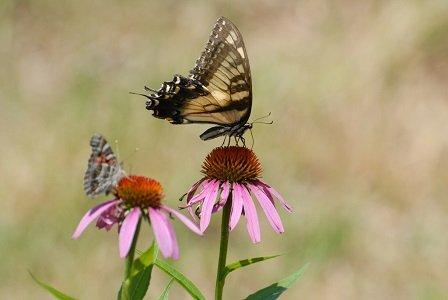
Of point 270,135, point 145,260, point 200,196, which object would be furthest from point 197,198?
point 270,135

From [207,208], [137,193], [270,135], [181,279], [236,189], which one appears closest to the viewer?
[137,193]

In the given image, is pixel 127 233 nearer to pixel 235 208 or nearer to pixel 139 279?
pixel 139 279

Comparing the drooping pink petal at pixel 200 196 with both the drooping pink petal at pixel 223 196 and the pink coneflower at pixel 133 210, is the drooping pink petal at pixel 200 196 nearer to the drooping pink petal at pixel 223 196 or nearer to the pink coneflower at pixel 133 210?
the drooping pink petal at pixel 223 196

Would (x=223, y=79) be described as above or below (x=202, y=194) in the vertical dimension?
above

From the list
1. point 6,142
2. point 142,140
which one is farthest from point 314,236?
point 6,142

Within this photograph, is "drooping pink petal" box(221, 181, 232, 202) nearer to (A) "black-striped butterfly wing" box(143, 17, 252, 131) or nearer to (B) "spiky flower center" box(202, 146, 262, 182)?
(B) "spiky flower center" box(202, 146, 262, 182)

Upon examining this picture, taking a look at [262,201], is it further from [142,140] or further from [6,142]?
[6,142]

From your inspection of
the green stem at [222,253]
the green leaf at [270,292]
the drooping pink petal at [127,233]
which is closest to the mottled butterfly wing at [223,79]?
the green stem at [222,253]
